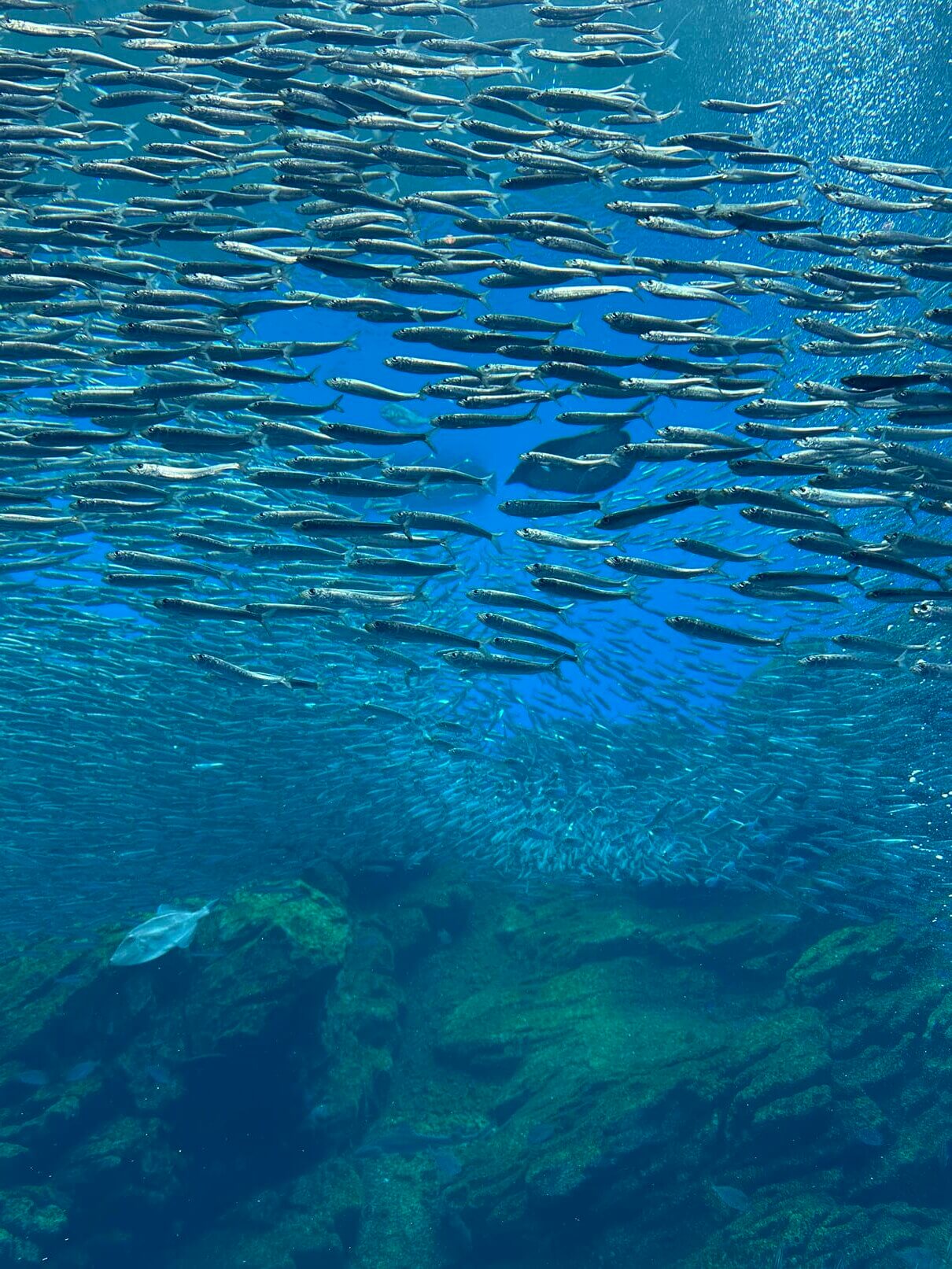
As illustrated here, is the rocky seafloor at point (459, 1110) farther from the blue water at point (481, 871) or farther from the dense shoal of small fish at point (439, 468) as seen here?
the dense shoal of small fish at point (439, 468)

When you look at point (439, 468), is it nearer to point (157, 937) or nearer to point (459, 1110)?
point (157, 937)

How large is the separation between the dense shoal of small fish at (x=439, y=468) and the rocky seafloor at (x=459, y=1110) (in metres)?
1.81

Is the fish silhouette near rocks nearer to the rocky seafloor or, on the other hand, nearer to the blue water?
the blue water

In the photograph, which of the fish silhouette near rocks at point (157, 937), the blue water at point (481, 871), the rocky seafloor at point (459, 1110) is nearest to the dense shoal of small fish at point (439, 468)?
the blue water at point (481, 871)

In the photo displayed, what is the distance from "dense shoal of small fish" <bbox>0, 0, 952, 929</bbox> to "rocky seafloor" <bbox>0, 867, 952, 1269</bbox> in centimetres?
181

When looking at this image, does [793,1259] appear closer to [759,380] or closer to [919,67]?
[759,380]

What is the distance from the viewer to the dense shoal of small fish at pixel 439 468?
17.7 ft

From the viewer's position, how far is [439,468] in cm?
596

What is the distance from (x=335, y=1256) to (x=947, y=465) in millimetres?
10124

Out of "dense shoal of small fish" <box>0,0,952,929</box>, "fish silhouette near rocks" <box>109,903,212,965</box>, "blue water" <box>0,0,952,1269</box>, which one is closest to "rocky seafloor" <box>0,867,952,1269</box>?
"blue water" <box>0,0,952,1269</box>

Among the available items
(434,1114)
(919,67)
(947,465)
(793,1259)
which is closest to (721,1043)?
(793,1259)

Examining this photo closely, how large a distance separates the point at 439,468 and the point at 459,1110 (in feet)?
29.7

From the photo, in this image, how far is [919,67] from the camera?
38.8ft

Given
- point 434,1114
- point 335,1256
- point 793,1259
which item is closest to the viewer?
point 793,1259
